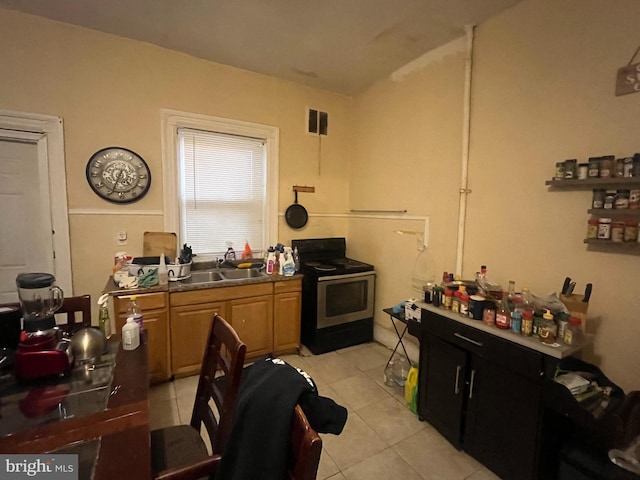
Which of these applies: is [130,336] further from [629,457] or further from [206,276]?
[629,457]

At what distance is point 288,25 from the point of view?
2.29 meters

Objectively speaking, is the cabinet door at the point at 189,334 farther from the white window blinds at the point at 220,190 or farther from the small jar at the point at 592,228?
the small jar at the point at 592,228

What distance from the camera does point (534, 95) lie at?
1948mm

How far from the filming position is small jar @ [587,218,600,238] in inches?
63.6

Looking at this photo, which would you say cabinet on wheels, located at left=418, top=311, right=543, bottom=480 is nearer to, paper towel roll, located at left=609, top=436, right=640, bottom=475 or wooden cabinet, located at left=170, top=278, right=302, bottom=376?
paper towel roll, located at left=609, top=436, right=640, bottom=475

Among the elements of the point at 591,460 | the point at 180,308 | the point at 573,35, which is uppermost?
the point at 573,35

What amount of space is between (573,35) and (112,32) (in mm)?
3253

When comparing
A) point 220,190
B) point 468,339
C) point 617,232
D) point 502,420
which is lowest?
point 502,420

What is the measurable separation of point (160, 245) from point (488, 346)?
2667 millimetres

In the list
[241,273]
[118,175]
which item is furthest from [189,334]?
[118,175]

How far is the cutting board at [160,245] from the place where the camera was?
2.73m

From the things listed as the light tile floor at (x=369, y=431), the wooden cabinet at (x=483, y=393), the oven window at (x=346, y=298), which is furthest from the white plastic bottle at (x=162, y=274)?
the wooden cabinet at (x=483, y=393)

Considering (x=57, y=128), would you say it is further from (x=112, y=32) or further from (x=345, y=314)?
(x=345, y=314)

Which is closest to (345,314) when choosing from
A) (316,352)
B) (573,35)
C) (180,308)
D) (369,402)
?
(316,352)
